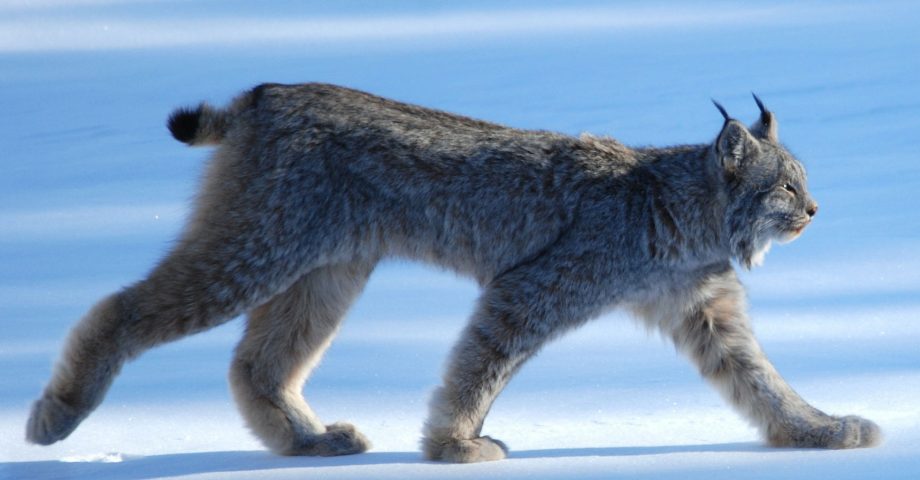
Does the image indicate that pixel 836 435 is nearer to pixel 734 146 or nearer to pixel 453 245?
pixel 734 146

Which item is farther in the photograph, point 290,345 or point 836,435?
point 290,345

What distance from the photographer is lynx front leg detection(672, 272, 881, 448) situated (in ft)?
20.8

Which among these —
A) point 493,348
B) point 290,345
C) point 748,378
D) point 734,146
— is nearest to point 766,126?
point 734,146

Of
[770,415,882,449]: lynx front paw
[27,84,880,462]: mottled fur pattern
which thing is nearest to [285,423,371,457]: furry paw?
[27,84,880,462]: mottled fur pattern

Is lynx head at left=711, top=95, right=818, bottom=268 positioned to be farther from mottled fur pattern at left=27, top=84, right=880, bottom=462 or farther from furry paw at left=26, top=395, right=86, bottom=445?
furry paw at left=26, top=395, right=86, bottom=445

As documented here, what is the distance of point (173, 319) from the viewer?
627 centimetres

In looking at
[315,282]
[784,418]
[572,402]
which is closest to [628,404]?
[572,402]

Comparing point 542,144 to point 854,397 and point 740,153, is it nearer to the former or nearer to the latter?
point 740,153

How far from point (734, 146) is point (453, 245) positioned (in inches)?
41.5

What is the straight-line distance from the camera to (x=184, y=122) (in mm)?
6566

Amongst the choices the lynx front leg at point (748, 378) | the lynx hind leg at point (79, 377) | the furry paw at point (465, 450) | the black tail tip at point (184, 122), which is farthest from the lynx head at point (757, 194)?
the lynx hind leg at point (79, 377)

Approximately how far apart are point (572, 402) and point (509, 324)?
87 centimetres

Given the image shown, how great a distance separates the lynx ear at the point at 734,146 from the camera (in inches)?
251

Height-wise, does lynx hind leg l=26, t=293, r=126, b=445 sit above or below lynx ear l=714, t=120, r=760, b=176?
below
